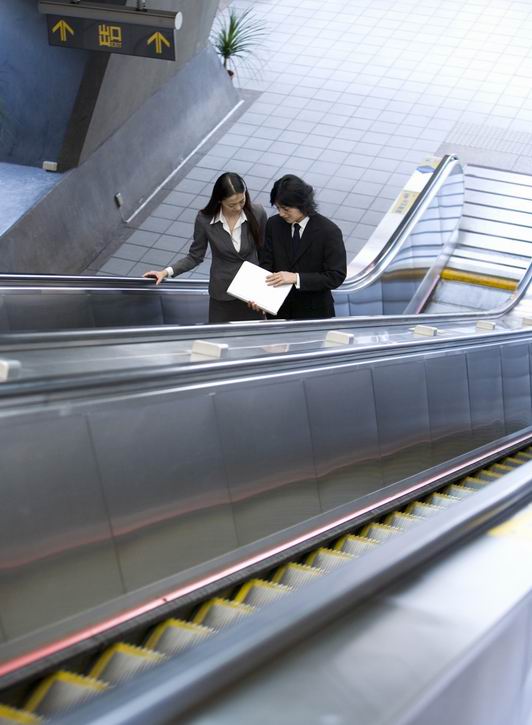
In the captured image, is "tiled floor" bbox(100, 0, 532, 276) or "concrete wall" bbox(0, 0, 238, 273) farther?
"tiled floor" bbox(100, 0, 532, 276)

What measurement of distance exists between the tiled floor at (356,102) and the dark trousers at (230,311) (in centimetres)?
389

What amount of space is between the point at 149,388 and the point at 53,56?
5.77m

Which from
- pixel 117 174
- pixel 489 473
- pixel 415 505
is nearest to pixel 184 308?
pixel 489 473

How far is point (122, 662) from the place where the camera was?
2.54m

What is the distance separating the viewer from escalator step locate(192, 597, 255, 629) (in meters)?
2.87

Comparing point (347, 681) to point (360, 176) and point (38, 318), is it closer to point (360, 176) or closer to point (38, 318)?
point (38, 318)

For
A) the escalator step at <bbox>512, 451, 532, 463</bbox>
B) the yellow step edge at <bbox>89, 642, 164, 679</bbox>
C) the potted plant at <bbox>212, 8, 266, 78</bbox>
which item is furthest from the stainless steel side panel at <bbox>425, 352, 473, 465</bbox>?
the potted plant at <bbox>212, 8, 266, 78</bbox>

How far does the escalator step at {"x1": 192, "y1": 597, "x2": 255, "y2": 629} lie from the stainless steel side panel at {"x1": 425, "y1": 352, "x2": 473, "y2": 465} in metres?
2.44

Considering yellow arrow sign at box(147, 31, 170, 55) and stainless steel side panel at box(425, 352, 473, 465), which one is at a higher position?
yellow arrow sign at box(147, 31, 170, 55)

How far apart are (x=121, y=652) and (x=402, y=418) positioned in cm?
257

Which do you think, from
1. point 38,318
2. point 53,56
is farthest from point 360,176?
point 38,318

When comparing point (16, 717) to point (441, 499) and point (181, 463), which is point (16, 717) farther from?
point (441, 499)

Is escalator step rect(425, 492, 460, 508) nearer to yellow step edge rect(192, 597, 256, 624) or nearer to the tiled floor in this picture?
yellow step edge rect(192, 597, 256, 624)

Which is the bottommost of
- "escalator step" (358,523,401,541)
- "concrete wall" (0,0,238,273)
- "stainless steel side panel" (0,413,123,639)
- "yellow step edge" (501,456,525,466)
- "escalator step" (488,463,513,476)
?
"yellow step edge" (501,456,525,466)
